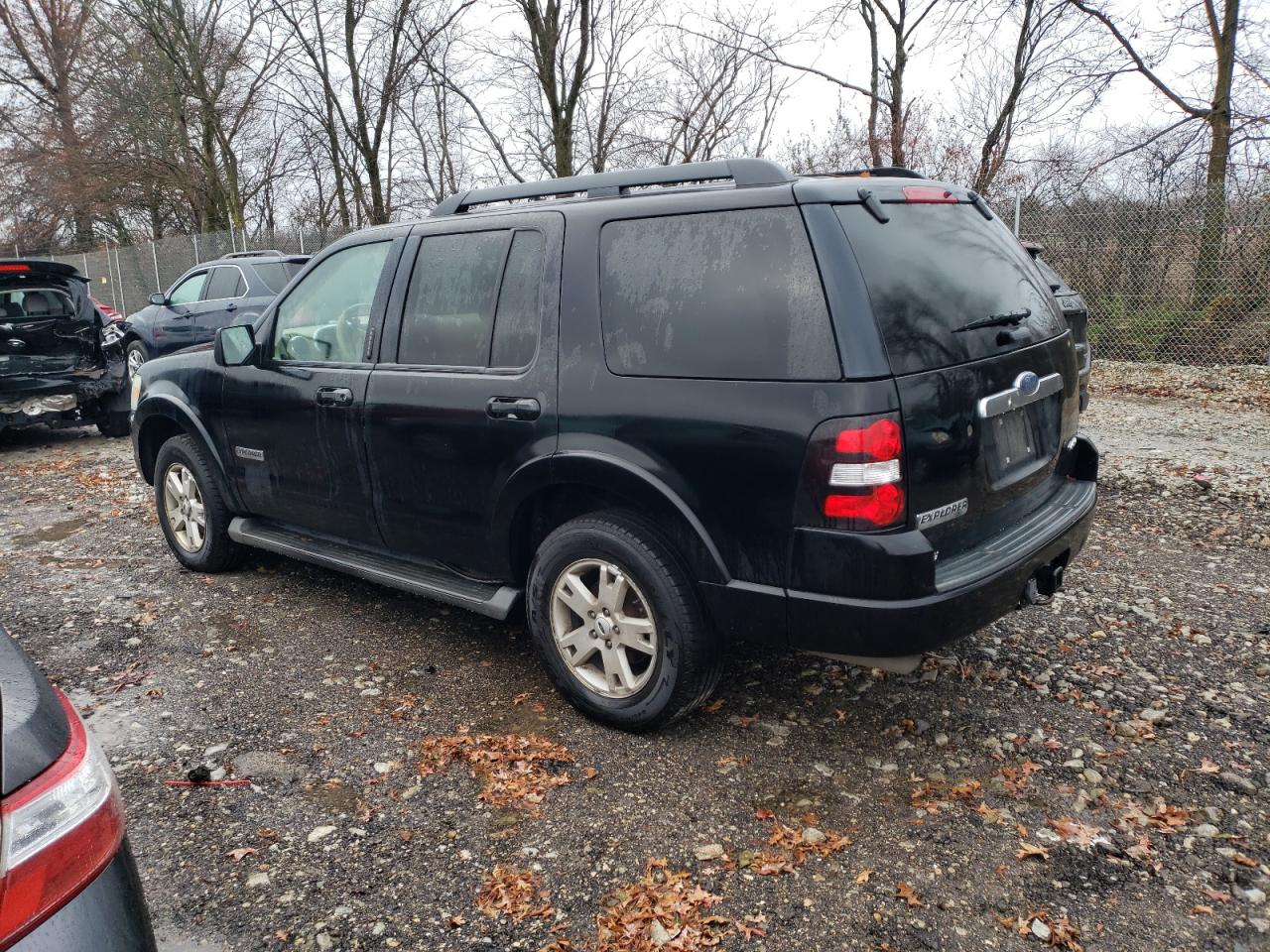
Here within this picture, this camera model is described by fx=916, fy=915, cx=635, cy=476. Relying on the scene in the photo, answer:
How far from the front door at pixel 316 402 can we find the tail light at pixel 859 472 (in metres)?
2.18

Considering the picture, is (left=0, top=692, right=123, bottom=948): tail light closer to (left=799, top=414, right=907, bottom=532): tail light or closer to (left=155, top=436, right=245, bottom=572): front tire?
(left=799, top=414, right=907, bottom=532): tail light

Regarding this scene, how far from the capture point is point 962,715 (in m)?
3.49

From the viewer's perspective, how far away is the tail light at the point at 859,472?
8.73 feet

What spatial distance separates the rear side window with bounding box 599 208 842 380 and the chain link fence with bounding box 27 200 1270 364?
10015 mm

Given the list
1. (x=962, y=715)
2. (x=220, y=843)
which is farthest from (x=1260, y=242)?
(x=220, y=843)

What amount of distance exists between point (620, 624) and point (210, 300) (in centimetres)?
1149

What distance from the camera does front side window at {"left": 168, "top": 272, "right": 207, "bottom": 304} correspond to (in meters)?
12.9

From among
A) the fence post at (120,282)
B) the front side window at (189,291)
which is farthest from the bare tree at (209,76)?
the front side window at (189,291)

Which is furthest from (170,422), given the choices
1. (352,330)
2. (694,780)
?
(694,780)

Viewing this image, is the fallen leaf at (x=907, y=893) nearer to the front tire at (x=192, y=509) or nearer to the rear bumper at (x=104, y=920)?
the rear bumper at (x=104, y=920)

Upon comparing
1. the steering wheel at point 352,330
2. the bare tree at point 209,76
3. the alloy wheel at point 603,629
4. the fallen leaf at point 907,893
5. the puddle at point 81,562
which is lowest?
the fallen leaf at point 907,893

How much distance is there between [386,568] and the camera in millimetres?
4090

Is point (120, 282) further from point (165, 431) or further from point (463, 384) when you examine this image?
point (463, 384)

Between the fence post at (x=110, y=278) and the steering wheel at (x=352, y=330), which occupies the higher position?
the fence post at (x=110, y=278)
